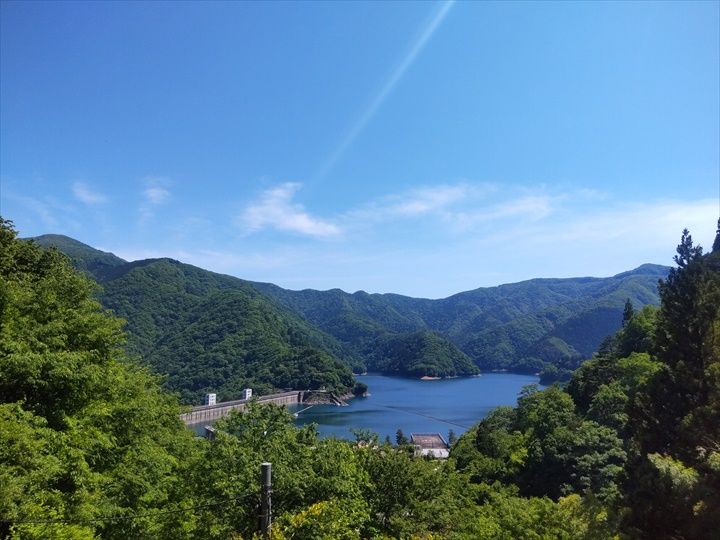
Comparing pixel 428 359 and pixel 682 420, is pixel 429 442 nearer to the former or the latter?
pixel 682 420

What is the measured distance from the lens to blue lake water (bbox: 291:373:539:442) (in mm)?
80812

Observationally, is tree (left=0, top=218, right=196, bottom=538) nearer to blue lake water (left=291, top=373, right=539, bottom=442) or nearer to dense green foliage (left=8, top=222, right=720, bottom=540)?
dense green foliage (left=8, top=222, right=720, bottom=540)

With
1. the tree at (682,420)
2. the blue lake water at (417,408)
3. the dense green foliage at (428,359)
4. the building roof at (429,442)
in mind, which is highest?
the tree at (682,420)

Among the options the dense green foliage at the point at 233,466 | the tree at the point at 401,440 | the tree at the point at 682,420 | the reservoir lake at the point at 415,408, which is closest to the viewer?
the dense green foliage at the point at 233,466

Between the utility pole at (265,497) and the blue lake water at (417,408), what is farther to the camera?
the blue lake water at (417,408)

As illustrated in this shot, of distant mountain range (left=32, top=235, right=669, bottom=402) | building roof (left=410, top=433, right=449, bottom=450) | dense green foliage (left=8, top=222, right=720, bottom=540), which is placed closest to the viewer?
dense green foliage (left=8, top=222, right=720, bottom=540)

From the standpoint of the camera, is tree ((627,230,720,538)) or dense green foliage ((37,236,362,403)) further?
dense green foliage ((37,236,362,403))

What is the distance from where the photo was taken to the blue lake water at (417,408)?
80.8 meters

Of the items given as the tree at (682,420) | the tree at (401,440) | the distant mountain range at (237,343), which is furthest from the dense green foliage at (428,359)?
the tree at (682,420)

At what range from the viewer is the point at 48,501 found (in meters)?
8.76

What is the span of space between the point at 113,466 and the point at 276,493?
14.4ft

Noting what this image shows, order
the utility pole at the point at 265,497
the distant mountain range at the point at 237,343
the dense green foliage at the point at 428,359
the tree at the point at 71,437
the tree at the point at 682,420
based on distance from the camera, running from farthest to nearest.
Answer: the dense green foliage at the point at 428,359 → the distant mountain range at the point at 237,343 → the tree at the point at 682,420 → the tree at the point at 71,437 → the utility pole at the point at 265,497

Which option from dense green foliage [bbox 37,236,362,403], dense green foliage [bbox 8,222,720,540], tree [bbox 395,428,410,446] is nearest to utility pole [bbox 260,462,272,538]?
dense green foliage [bbox 8,222,720,540]

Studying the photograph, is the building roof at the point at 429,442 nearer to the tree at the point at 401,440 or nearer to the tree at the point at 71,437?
the tree at the point at 401,440
